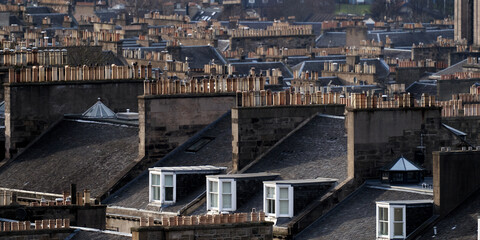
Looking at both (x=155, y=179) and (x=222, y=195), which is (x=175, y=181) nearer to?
(x=155, y=179)

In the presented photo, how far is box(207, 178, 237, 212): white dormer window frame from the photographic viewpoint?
174ft

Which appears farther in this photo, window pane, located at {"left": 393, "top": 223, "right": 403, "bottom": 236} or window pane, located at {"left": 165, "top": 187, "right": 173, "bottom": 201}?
window pane, located at {"left": 165, "top": 187, "right": 173, "bottom": 201}

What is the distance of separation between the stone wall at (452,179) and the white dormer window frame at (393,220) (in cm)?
87

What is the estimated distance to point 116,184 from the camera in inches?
2383

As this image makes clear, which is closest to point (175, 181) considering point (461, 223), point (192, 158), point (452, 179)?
point (192, 158)

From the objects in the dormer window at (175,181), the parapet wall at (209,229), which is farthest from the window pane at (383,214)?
the dormer window at (175,181)

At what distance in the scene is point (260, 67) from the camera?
123875 millimetres

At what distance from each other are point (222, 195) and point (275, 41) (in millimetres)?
100604

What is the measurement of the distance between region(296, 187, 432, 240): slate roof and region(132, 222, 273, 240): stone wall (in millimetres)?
4578

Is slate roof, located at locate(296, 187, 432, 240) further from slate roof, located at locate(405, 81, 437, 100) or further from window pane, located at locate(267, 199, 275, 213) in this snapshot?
slate roof, located at locate(405, 81, 437, 100)

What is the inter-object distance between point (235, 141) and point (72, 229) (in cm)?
1232

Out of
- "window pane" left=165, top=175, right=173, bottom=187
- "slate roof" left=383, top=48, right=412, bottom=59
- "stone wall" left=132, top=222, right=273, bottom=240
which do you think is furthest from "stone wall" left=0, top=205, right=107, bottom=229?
"slate roof" left=383, top=48, right=412, bottom=59

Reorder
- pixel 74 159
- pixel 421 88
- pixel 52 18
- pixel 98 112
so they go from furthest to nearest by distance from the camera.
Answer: pixel 52 18, pixel 421 88, pixel 98 112, pixel 74 159

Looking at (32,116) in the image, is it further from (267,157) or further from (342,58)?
(342,58)
